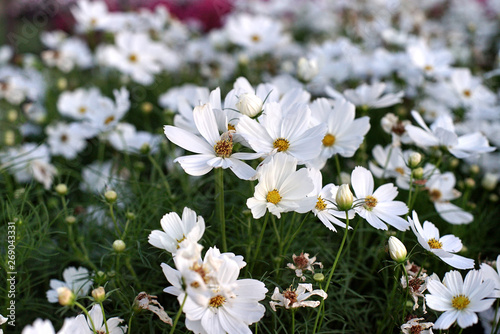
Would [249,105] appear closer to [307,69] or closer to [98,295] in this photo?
[98,295]

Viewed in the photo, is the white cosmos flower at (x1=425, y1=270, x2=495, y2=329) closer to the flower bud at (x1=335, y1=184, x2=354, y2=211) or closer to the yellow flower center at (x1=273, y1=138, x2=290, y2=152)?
the flower bud at (x1=335, y1=184, x2=354, y2=211)

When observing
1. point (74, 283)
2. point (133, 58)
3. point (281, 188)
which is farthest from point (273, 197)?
point (133, 58)

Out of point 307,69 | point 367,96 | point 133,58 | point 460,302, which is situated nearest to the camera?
point 460,302

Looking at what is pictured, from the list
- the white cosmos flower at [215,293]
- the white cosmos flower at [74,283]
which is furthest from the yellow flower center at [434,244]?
the white cosmos flower at [74,283]

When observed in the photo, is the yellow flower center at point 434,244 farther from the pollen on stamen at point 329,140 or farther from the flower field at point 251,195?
the pollen on stamen at point 329,140

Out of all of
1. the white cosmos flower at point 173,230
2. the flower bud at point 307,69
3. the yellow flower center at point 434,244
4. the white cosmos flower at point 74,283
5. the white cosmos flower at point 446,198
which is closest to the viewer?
the white cosmos flower at point 173,230

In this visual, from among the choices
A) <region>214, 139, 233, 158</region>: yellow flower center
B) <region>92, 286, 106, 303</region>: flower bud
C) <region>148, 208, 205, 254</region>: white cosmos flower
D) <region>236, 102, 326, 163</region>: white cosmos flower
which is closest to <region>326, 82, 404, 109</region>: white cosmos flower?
<region>236, 102, 326, 163</region>: white cosmos flower
